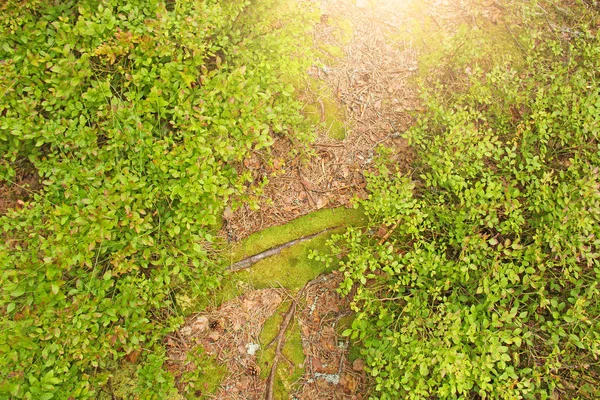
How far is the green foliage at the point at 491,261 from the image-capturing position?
3.56 m

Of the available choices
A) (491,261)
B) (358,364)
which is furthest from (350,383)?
(491,261)

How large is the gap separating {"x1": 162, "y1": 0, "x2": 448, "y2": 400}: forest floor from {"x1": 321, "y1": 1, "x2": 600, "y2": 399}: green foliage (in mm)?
393

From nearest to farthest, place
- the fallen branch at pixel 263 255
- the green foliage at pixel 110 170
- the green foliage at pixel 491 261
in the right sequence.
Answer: the green foliage at pixel 110 170, the green foliage at pixel 491 261, the fallen branch at pixel 263 255

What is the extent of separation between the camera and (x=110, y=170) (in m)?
3.59

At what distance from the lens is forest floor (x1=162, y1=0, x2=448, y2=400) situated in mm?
4047

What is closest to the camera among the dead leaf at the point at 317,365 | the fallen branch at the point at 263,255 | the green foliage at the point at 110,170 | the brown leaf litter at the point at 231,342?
the green foliage at the point at 110,170

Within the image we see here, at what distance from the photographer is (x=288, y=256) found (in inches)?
175

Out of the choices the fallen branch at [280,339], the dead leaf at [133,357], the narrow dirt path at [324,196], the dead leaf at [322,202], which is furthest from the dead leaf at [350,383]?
the dead leaf at [133,357]

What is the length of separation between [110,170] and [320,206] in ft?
7.12

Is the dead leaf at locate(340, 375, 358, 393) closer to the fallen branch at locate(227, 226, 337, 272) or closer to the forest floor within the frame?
the forest floor

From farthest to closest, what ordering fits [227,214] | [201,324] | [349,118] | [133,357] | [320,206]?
[349,118], [320,206], [227,214], [201,324], [133,357]

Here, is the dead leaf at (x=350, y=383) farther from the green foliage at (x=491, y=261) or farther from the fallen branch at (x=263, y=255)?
the fallen branch at (x=263, y=255)

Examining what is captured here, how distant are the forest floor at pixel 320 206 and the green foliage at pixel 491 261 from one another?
39cm

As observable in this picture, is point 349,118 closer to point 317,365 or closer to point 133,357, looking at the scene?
point 317,365
